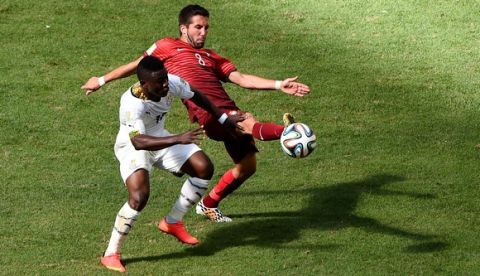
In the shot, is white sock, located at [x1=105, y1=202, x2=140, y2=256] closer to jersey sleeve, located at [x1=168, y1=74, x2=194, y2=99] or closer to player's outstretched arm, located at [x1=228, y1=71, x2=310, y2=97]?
jersey sleeve, located at [x1=168, y1=74, x2=194, y2=99]

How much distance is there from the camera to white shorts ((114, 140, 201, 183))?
11836 millimetres

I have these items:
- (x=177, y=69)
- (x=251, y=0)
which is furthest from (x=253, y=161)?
(x=251, y=0)

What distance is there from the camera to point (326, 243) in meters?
12.5

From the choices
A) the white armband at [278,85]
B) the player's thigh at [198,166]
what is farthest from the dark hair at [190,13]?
the player's thigh at [198,166]

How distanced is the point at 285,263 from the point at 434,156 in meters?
3.84

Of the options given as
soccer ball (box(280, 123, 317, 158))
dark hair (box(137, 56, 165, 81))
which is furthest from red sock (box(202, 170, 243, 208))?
dark hair (box(137, 56, 165, 81))

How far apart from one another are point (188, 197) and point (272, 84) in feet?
5.00

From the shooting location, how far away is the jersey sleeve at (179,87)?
11.9m

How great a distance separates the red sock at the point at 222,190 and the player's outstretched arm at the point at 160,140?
2169 millimetres

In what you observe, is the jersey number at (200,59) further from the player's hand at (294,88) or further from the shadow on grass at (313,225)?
the shadow on grass at (313,225)

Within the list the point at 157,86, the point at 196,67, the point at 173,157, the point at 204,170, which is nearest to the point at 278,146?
the point at 196,67

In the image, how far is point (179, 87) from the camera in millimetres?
12000

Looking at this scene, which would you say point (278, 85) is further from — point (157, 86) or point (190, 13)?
point (157, 86)

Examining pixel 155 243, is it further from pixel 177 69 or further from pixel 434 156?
pixel 434 156
